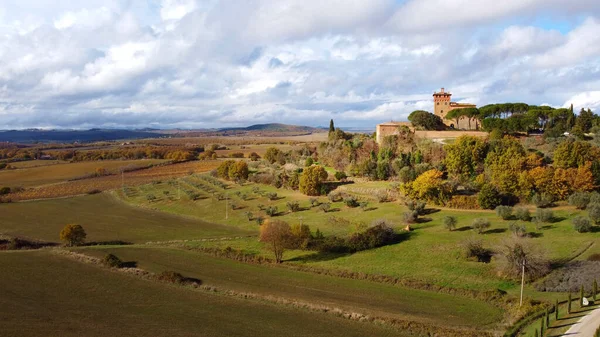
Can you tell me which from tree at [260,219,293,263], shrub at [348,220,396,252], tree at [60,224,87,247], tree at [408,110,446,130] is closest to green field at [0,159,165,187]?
tree at [60,224,87,247]

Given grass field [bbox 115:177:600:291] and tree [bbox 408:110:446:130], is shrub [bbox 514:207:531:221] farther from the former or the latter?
A: tree [bbox 408:110:446:130]

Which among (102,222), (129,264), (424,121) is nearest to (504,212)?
(424,121)

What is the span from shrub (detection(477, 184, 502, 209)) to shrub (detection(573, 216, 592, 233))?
897 centimetres

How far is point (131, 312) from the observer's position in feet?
84.4

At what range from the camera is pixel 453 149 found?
54.2m

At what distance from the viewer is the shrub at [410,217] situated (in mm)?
44375

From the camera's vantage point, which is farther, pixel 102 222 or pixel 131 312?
pixel 102 222

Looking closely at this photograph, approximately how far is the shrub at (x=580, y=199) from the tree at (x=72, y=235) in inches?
1907

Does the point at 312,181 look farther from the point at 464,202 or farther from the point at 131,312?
the point at 131,312

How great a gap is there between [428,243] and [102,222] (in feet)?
129

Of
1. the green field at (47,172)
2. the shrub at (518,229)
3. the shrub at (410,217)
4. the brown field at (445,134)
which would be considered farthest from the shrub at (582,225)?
the green field at (47,172)

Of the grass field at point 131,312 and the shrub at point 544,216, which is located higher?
the shrub at point 544,216

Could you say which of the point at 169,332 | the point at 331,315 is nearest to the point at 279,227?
the point at 331,315

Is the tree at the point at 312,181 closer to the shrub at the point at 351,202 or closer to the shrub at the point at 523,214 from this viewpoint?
the shrub at the point at 351,202
